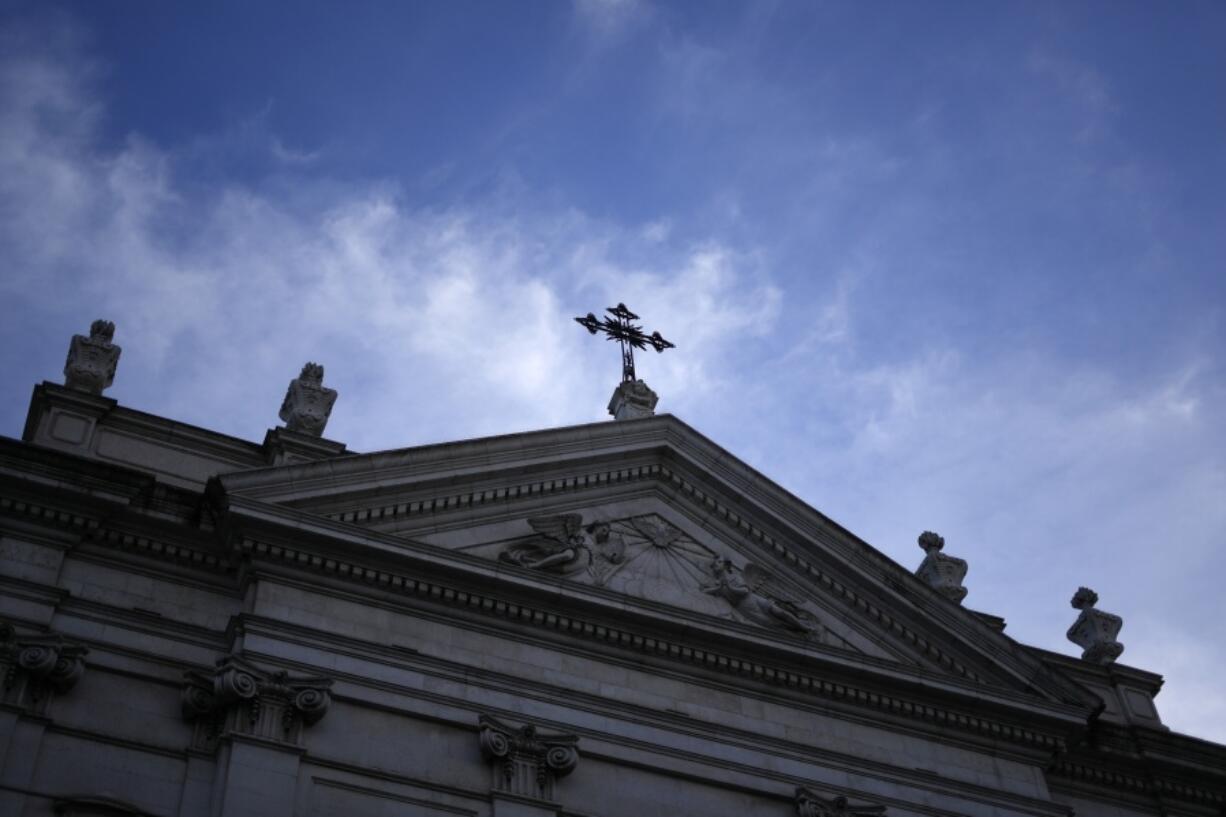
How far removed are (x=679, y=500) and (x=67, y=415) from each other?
8.60m

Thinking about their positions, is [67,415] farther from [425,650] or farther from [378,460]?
[425,650]

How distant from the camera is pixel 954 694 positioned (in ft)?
72.8

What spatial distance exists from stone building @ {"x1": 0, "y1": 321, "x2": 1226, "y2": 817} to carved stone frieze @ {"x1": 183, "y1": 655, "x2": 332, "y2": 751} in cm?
3

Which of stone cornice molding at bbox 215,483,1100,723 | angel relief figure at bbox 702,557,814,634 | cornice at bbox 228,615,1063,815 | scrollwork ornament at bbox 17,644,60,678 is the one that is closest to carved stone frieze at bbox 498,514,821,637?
angel relief figure at bbox 702,557,814,634

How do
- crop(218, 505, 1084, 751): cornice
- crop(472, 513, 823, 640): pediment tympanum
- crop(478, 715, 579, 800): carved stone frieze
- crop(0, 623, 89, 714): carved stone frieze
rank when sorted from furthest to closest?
crop(472, 513, 823, 640): pediment tympanum
crop(218, 505, 1084, 751): cornice
crop(478, 715, 579, 800): carved stone frieze
crop(0, 623, 89, 714): carved stone frieze

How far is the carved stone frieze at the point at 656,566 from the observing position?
70.4 ft

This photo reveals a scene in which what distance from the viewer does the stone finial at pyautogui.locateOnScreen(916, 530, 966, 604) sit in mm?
24953

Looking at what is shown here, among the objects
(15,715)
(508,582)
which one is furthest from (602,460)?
(15,715)

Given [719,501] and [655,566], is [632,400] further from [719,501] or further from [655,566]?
[655,566]

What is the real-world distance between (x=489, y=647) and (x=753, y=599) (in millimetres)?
4174

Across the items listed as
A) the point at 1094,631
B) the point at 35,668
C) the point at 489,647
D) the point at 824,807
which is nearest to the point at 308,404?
the point at 489,647

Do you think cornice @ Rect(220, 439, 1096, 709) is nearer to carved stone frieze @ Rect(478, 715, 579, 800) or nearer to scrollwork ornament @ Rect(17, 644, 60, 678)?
carved stone frieze @ Rect(478, 715, 579, 800)

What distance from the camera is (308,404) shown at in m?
22.3

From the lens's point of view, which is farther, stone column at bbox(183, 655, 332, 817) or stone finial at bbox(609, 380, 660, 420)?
stone finial at bbox(609, 380, 660, 420)
